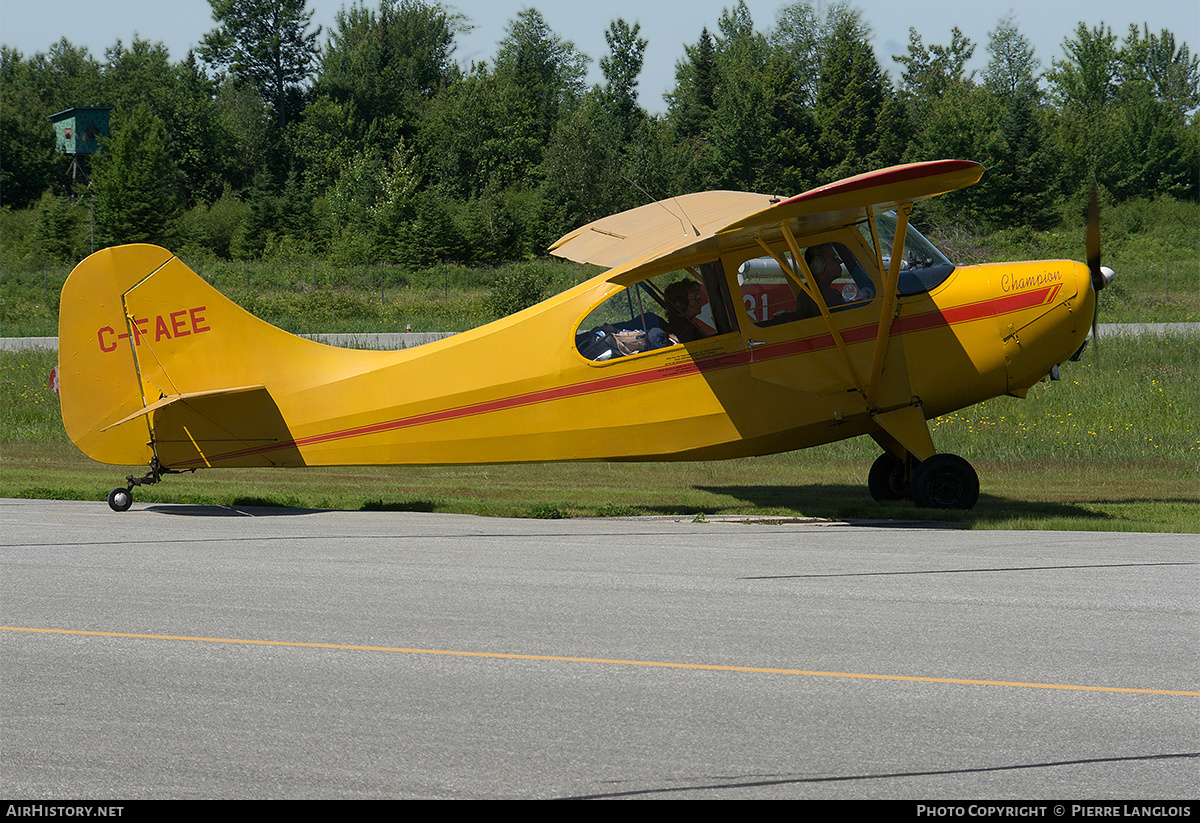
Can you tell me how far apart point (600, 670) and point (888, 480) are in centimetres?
750

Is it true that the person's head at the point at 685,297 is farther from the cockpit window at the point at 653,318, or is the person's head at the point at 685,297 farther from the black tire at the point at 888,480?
the black tire at the point at 888,480

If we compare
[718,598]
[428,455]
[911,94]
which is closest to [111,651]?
[718,598]

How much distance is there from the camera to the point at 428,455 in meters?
10.4

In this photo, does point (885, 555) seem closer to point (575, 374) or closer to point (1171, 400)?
point (575, 374)

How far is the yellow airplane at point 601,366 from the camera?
33.4 ft

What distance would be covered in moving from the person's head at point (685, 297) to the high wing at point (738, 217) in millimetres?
289

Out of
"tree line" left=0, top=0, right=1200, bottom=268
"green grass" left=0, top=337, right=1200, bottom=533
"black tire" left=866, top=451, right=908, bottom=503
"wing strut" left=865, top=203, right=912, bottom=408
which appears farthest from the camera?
"tree line" left=0, top=0, right=1200, bottom=268

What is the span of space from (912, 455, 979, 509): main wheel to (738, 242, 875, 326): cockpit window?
186 centimetres

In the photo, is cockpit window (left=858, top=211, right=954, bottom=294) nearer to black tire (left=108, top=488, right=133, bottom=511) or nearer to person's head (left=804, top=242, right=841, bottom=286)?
person's head (left=804, top=242, right=841, bottom=286)

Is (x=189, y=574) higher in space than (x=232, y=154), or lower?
lower

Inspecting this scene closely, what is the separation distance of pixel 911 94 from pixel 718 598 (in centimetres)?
8012

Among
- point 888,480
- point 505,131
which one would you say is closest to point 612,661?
point 888,480

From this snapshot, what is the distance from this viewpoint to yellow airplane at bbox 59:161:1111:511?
1017cm

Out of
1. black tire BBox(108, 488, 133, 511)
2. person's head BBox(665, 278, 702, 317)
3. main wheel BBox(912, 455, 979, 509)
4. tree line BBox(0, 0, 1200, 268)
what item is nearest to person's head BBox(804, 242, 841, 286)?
person's head BBox(665, 278, 702, 317)
